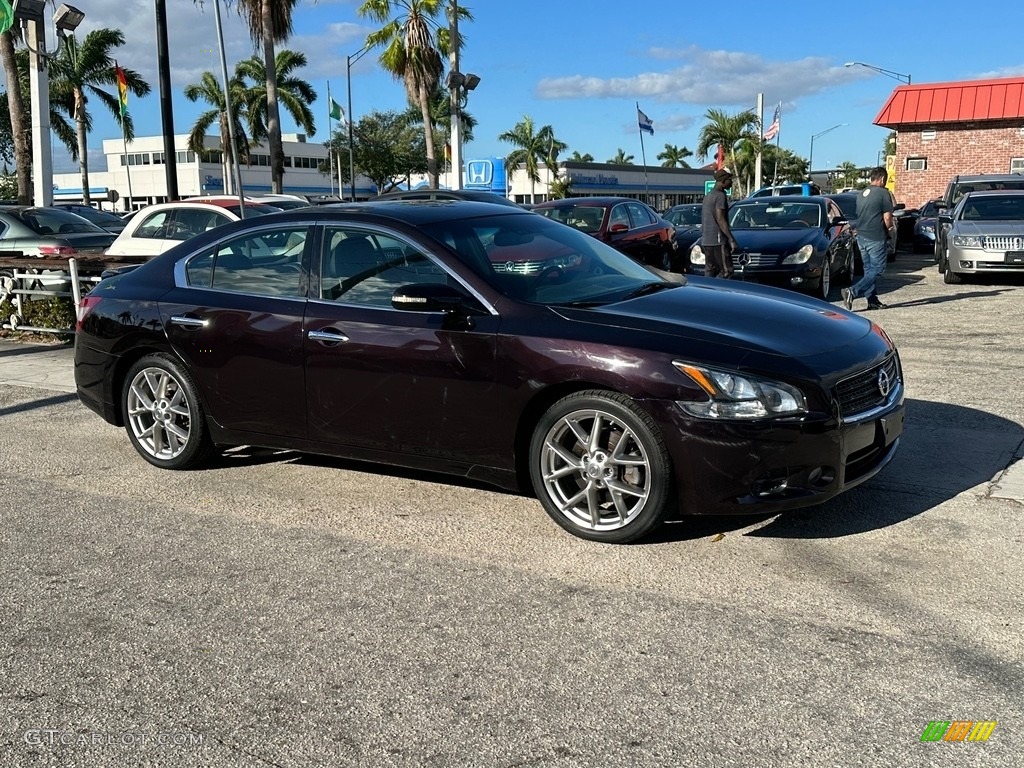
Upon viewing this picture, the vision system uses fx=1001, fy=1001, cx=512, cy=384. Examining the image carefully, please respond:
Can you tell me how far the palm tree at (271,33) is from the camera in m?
30.2

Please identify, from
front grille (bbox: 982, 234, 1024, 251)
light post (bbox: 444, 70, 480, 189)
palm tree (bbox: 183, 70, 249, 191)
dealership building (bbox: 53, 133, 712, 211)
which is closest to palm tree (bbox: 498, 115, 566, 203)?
dealership building (bbox: 53, 133, 712, 211)

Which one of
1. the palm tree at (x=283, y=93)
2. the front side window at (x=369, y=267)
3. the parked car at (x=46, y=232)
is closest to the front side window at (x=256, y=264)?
the front side window at (x=369, y=267)

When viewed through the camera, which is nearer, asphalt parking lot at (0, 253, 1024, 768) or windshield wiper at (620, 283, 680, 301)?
asphalt parking lot at (0, 253, 1024, 768)

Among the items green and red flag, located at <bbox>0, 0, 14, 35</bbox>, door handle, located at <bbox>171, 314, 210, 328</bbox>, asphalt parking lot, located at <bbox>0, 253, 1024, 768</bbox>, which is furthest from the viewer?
green and red flag, located at <bbox>0, 0, 14, 35</bbox>

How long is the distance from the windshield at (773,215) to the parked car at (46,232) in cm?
935

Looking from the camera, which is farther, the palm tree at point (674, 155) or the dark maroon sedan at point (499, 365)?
the palm tree at point (674, 155)

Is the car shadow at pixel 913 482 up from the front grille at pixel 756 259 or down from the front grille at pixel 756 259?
down

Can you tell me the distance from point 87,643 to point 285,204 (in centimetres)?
1303

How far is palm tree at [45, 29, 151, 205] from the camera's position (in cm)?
4481

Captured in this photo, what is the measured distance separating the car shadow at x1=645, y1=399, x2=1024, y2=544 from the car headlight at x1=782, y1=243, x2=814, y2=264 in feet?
20.4

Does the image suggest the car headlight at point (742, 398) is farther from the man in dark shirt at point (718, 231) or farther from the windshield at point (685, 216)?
the windshield at point (685, 216)

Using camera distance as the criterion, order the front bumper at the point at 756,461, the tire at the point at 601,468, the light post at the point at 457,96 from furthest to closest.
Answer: the light post at the point at 457,96
the tire at the point at 601,468
the front bumper at the point at 756,461

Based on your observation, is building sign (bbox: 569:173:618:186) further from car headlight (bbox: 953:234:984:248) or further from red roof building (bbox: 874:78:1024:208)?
car headlight (bbox: 953:234:984:248)

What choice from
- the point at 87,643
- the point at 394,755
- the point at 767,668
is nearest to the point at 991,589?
the point at 767,668
